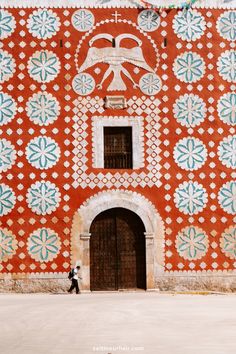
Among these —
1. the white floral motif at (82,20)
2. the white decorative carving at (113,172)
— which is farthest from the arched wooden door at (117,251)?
the white floral motif at (82,20)

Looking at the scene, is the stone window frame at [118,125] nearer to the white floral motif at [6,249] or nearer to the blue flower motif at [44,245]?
the blue flower motif at [44,245]

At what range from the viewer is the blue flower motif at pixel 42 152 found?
16.5m

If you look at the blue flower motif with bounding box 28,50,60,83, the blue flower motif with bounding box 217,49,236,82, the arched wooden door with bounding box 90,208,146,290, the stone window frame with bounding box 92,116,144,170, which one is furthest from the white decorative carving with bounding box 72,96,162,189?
the blue flower motif with bounding box 217,49,236,82

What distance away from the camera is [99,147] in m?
16.6

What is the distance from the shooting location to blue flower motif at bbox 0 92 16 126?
16.6 m

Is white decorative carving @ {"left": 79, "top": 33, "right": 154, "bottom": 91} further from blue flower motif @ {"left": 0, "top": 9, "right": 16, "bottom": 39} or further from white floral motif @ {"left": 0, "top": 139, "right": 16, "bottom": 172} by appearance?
white floral motif @ {"left": 0, "top": 139, "right": 16, "bottom": 172}

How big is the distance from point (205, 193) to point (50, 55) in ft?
17.9

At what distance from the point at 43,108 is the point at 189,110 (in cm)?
385

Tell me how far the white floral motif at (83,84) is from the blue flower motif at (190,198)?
349 cm

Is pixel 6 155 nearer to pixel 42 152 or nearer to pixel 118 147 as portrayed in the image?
pixel 42 152

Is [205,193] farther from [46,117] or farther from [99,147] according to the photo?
[46,117]

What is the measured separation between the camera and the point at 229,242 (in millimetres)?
16672

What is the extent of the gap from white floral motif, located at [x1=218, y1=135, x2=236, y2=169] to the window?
2411mm

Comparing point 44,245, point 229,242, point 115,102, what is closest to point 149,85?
point 115,102
